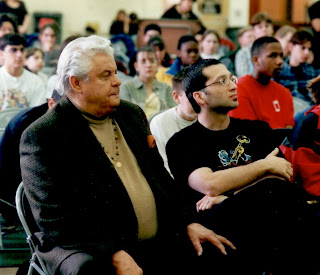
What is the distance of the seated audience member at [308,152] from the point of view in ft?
8.07

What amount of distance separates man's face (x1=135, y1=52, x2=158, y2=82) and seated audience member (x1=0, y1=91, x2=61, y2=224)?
1.94 meters

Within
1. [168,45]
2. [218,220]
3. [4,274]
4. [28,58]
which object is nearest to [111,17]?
[168,45]

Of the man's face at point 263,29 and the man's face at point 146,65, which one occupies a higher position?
the man's face at point 146,65

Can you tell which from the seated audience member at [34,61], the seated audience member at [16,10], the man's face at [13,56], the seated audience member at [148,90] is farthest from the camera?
Result: the seated audience member at [16,10]

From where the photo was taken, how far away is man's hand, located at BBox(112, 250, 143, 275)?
1.83 meters

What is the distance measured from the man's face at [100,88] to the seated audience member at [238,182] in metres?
0.45

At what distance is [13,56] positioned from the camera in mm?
4707

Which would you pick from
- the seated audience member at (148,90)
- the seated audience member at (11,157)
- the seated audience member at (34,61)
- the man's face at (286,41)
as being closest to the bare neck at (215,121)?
the seated audience member at (11,157)

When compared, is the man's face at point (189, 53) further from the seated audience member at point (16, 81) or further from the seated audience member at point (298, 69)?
the seated audience member at point (16, 81)

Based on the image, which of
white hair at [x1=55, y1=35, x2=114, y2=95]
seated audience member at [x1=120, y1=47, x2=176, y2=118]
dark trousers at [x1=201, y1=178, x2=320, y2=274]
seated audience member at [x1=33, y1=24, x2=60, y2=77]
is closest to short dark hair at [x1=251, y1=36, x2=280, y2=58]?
seated audience member at [x1=120, y1=47, x2=176, y2=118]

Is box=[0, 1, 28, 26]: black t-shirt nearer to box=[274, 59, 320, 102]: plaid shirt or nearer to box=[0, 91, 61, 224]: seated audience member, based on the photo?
box=[274, 59, 320, 102]: plaid shirt

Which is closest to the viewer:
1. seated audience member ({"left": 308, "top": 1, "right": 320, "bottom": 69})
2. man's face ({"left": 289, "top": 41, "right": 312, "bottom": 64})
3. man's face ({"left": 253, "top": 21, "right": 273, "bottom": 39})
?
man's face ({"left": 289, "top": 41, "right": 312, "bottom": 64})

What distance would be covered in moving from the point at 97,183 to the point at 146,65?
2.72 meters

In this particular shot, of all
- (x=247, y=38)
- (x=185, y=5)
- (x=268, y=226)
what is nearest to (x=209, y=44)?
(x=247, y=38)
